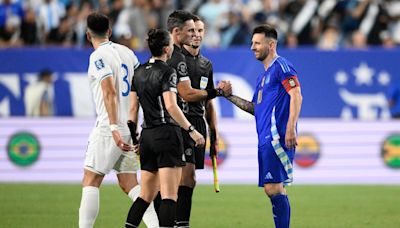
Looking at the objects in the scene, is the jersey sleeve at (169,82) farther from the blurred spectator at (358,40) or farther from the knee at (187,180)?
the blurred spectator at (358,40)

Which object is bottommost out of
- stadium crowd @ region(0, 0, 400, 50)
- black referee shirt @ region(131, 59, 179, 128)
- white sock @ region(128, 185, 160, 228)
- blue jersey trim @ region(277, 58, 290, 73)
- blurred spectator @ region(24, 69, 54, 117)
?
white sock @ region(128, 185, 160, 228)

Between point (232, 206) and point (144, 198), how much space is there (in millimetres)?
4923

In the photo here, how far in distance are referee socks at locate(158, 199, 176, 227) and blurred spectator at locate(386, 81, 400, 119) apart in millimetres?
10269

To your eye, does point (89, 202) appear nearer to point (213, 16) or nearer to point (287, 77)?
point (287, 77)

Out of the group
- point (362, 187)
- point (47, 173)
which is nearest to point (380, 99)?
point (362, 187)

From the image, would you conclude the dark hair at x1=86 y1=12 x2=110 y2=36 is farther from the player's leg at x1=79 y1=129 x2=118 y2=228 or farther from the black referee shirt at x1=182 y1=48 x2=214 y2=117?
the black referee shirt at x1=182 y1=48 x2=214 y2=117

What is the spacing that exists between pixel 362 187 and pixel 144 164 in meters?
8.30

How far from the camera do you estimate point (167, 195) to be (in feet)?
31.0

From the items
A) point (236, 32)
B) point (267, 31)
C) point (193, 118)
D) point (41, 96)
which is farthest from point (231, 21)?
point (267, 31)

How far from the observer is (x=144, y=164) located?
31.6ft

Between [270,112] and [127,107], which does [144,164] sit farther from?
[270,112]

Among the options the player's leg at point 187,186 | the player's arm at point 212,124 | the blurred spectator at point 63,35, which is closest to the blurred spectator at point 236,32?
the blurred spectator at point 63,35

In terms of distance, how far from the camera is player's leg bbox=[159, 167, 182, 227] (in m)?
9.43

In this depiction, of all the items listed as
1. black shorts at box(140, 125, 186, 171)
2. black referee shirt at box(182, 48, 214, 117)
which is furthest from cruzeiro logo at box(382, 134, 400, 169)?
black shorts at box(140, 125, 186, 171)
